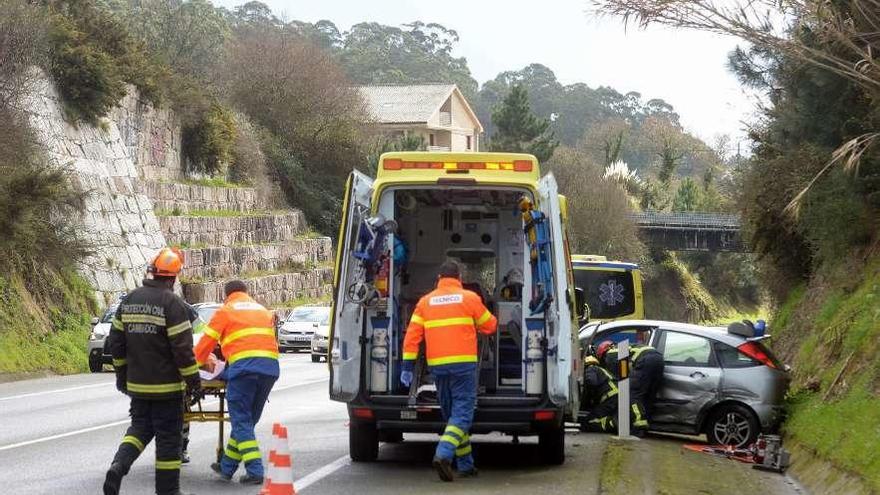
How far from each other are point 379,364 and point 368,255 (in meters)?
0.98

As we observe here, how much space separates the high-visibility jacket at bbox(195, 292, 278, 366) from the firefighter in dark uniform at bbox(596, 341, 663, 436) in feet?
19.8

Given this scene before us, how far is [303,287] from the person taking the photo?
5706 centimetres

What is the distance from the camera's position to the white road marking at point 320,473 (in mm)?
11742

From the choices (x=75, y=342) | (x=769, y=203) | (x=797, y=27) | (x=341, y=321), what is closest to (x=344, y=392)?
(x=341, y=321)

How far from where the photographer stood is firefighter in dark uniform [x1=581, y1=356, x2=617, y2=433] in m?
16.5

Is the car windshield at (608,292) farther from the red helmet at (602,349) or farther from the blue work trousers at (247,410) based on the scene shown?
the blue work trousers at (247,410)

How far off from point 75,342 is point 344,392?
21.6 metres

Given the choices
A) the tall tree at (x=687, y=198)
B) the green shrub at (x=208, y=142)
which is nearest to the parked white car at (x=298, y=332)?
the green shrub at (x=208, y=142)

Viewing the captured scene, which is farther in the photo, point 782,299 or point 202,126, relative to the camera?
point 202,126

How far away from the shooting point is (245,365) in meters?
11.4

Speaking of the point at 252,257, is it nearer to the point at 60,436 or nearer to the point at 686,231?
the point at 686,231

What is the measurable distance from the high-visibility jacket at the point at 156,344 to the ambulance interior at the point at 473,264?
283 centimetres

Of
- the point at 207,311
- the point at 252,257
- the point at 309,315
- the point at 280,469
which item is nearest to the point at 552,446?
the point at 280,469

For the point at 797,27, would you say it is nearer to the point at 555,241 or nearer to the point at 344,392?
the point at 555,241
